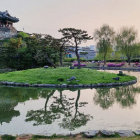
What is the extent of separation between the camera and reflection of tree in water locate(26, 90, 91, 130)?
8.76m

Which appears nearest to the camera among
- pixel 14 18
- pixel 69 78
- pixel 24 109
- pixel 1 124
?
pixel 1 124

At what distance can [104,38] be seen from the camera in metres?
55.3

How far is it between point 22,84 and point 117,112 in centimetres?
1301

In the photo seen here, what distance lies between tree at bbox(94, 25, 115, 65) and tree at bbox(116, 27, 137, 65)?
273 cm

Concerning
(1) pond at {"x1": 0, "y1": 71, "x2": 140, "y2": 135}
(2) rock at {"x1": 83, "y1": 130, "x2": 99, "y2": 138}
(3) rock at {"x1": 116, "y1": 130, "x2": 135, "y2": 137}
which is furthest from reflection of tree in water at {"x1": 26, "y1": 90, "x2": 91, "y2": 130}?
(3) rock at {"x1": 116, "y1": 130, "x2": 135, "y2": 137}

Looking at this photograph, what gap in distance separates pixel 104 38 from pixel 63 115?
47767mm

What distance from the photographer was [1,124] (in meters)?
8.61

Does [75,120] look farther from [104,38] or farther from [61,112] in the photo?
[104,38]

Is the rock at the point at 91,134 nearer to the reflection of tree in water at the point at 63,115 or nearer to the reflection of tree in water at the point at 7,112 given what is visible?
the reflection of tree in water at the point at 63,115

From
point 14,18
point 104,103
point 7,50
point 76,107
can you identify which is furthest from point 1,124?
point 14,18

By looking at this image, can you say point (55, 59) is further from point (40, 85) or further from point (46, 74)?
point (40, 85)

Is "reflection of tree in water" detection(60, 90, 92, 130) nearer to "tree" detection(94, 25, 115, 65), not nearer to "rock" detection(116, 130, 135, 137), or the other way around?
"rock" detection(116, 130, 135, 137)

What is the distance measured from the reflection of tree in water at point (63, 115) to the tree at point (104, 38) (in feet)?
145

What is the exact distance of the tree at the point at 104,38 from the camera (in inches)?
2171
